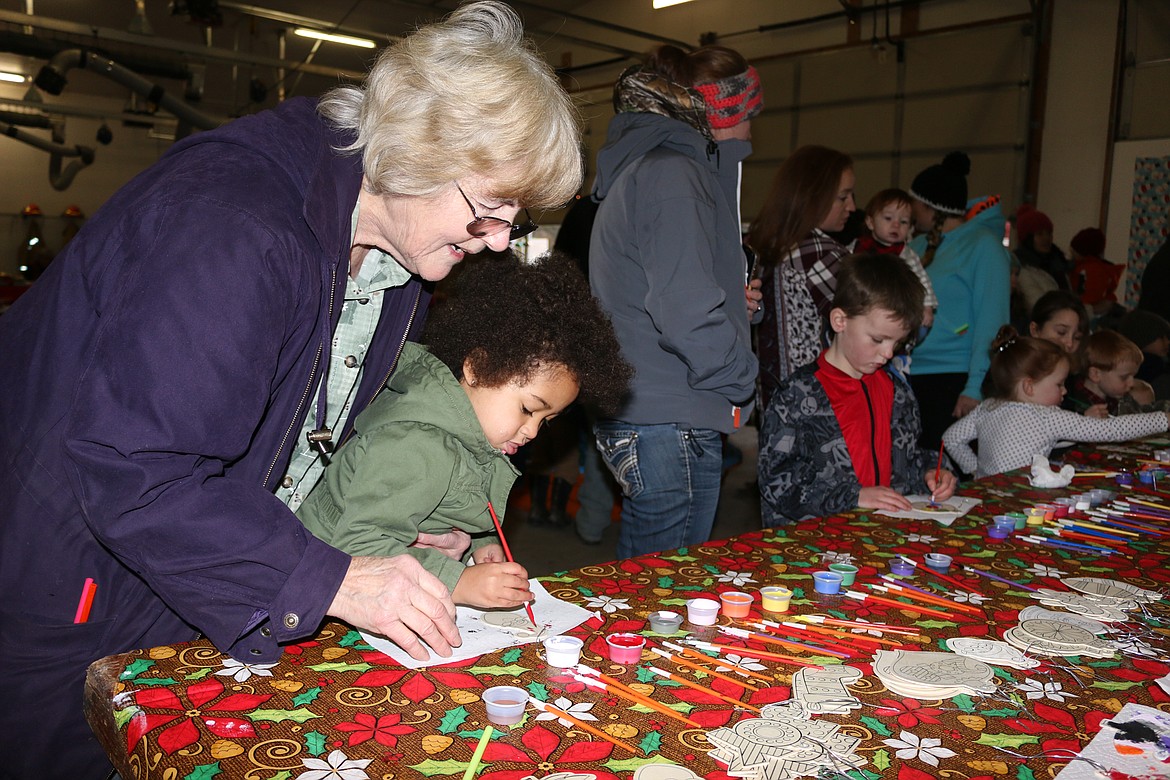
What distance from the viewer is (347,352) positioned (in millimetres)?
1476

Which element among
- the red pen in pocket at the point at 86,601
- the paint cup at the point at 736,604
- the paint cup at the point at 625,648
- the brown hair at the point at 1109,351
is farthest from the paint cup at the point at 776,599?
the brown hair at the point at 1109,351

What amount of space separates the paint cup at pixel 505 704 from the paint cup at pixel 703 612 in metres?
0.37

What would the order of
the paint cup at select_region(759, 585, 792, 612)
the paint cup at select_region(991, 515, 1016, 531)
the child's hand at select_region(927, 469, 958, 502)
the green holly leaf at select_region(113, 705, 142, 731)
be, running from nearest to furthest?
the green holly leaf at select_region(113, 705, 142, 731) → the paint cup at select_region(759, 585, 792, 612) → the paint cup at select_region(991, 515, 1016, 531) → the child's hand at select_region(927, 469, 958, 502)

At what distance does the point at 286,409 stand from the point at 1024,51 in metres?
9.30

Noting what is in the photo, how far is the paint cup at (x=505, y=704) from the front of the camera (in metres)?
1.01

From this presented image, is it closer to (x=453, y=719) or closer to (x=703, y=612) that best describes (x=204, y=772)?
(x=453, y=719)

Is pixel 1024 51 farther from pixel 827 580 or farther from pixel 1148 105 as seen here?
pixel 827 580

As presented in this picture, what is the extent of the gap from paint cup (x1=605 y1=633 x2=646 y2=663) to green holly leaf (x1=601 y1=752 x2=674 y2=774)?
232mm

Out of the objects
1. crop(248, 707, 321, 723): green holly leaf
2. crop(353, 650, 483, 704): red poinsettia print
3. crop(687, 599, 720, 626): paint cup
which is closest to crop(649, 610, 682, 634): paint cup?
crop(687, 599, 720, 626): paint cup

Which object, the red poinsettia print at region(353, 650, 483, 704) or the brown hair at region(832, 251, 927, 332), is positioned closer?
the red poinsettia print at region(353, 650, 483, 704)

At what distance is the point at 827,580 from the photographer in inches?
58.9

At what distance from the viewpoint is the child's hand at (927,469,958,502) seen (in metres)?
2.22

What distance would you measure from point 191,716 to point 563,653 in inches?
17.3

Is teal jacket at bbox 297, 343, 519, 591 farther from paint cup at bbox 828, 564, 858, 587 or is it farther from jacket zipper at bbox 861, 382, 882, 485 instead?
jacket zipper at bbox 861, 382, 882, 485
